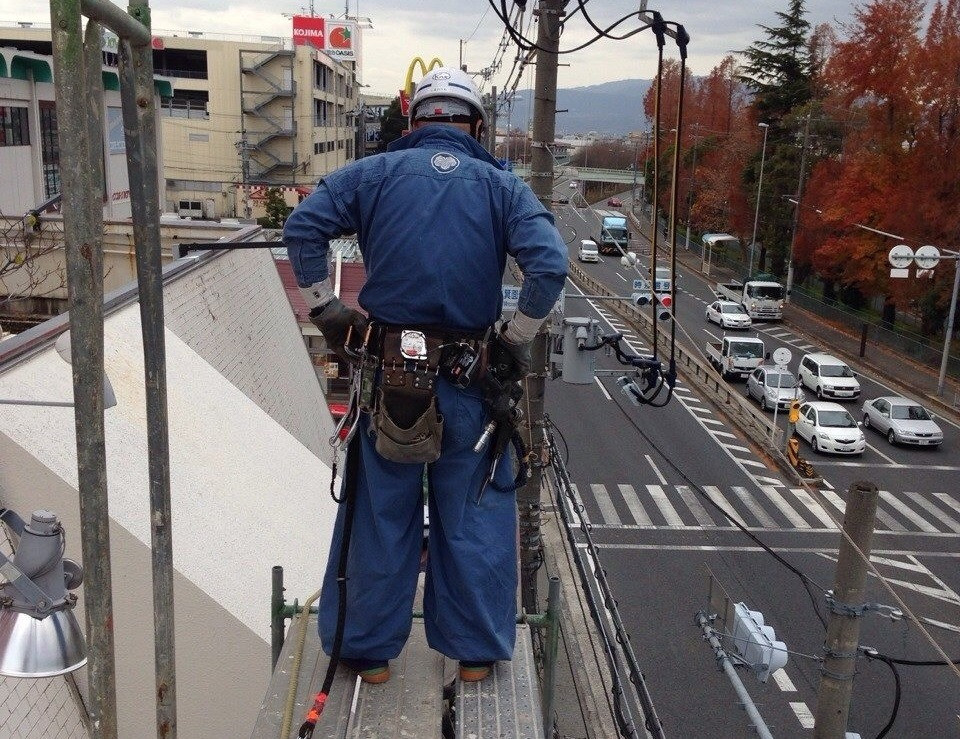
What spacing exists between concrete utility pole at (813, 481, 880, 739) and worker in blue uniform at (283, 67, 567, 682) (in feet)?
13.5

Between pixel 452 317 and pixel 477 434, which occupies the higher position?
pixel 452 317

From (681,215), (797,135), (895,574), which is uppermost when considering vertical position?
(797,135)

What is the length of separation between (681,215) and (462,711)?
61.5 metres

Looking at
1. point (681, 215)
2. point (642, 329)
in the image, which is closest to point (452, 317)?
point (642, 329)

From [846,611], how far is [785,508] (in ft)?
50.5

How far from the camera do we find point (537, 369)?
32.6 ft

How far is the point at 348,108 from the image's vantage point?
254 feet

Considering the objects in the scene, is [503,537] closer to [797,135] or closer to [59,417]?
[59,417]

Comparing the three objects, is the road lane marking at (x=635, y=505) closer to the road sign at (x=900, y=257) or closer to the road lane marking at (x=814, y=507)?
the road lane marking at (x=814, y=507)

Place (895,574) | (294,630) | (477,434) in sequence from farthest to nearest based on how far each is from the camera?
(895,574)
(294,630)
(477,434)

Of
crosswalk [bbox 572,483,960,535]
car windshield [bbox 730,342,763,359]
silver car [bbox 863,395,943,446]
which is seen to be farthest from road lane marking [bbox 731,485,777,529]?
car windshield [bbox 730,342,763,359]

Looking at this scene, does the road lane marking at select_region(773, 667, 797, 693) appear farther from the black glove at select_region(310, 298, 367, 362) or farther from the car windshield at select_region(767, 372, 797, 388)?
the car windshield at select_region(767, 372, 797, 388)

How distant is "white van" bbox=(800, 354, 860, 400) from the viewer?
98.3ft

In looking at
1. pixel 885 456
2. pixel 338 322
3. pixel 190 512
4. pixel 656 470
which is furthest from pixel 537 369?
pixel 885 456
